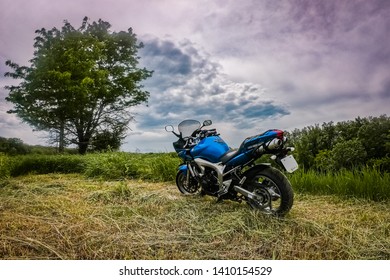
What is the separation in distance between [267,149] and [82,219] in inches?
59.3

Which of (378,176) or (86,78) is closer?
(378,176)

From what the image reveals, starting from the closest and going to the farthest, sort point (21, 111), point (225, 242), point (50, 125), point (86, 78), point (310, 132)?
point (225, 242), point (310, 132), point (21, 111), point (50, 125), point (86, 78)

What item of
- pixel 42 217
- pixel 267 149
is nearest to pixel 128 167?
pixel 42 217

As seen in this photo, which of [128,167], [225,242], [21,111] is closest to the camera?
[225,242]

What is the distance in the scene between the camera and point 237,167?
2.79m

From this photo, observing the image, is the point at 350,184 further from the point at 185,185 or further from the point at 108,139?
the point at 108,139

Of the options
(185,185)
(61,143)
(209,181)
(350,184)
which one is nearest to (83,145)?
(61,143)

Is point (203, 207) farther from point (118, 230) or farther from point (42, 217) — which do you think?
point (42, 217)

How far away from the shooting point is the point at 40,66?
6.22 m

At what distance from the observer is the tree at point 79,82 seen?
609 cm

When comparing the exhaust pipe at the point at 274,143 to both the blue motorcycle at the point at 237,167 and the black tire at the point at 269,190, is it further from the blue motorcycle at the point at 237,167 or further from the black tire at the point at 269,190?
the black tire at the point at 269,190

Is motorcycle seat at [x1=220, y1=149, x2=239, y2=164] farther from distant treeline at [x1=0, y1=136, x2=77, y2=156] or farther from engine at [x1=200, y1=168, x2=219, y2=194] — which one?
distant treeline at [x1=0, y1=136, x2=77, y2=156]

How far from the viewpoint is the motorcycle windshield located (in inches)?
139
